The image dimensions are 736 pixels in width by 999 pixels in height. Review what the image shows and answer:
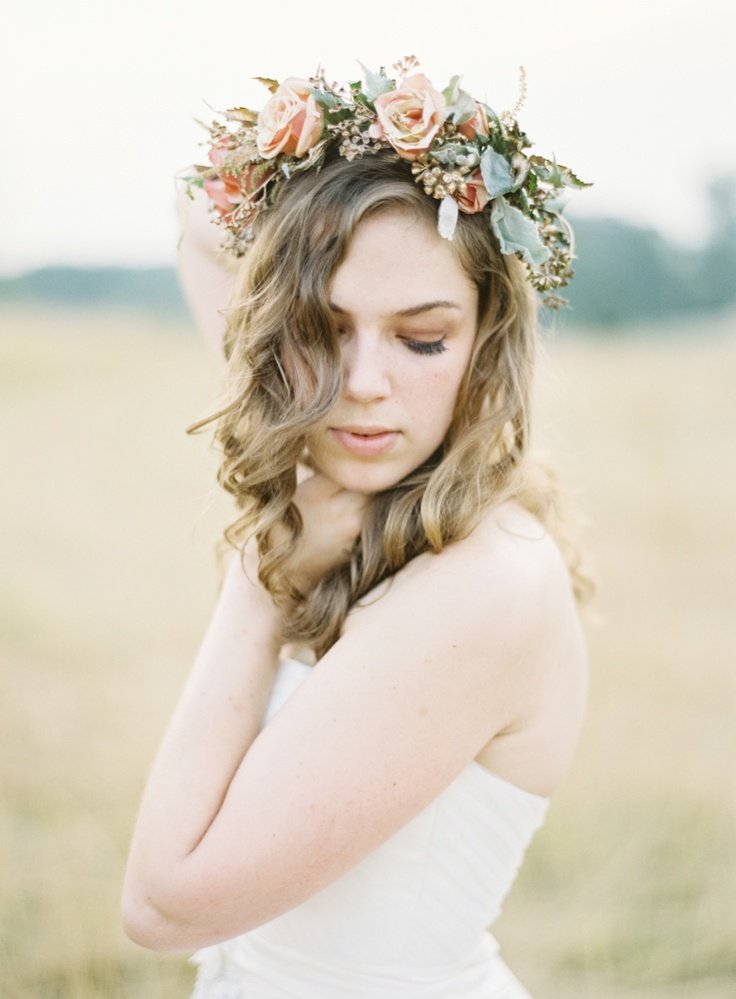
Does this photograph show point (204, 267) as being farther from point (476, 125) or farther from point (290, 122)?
point (476, 125)

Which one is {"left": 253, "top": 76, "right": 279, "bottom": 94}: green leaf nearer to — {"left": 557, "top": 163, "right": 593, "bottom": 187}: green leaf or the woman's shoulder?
{"left": 557, "top": 163, "right": 593, "bottom": 187}: green leaf

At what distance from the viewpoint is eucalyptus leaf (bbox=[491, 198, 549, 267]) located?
182 centimetres

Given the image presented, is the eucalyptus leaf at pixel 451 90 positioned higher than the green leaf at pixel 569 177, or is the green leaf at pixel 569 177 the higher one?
the eucalyptus leaf at pixel 451 90

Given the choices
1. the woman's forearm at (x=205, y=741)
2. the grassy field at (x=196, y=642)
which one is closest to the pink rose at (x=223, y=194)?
the grassy field at (x=196, y=642)

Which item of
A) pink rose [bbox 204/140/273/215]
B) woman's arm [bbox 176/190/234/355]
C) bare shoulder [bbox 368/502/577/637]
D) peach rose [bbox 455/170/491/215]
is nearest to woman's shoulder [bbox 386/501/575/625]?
bare shoulder [bbox 368/502/577/637]

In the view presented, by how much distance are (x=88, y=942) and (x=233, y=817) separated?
2.30 meters

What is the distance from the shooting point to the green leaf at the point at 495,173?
1.79 metres

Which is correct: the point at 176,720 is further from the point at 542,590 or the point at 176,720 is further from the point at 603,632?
the point at 603,632

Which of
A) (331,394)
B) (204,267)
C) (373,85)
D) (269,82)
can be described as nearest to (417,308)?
(331,394)

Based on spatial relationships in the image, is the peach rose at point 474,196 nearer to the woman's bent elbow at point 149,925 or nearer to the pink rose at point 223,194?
the pink rose at point 223,194

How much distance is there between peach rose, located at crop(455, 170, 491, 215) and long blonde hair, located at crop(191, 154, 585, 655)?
0.10 feet

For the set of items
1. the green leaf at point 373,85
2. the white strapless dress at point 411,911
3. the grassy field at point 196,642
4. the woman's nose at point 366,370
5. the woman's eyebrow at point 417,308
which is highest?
the green leaf at point 373,85

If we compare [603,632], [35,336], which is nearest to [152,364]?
[35,336]

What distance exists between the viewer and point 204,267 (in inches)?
102
